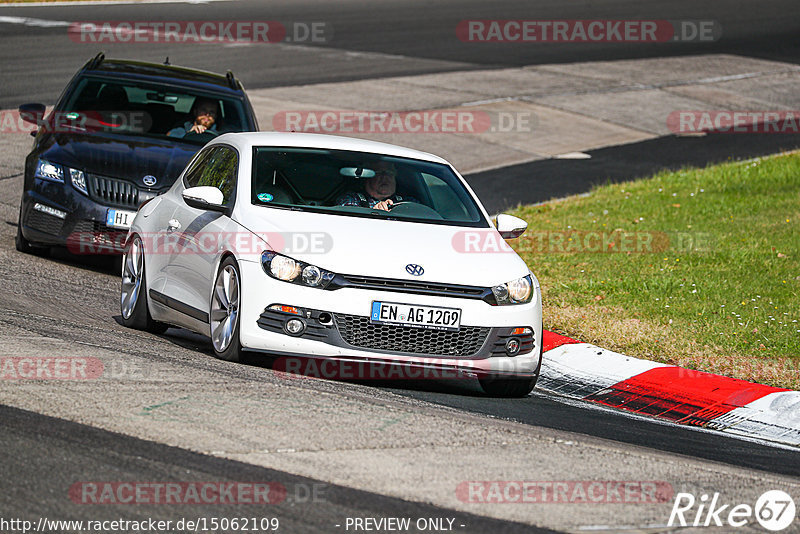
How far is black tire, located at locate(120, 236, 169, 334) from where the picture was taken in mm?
9016

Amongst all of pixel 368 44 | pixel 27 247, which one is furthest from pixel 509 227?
pixel 368 44

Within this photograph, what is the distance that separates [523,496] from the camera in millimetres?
5355

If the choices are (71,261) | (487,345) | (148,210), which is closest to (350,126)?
(71,261)

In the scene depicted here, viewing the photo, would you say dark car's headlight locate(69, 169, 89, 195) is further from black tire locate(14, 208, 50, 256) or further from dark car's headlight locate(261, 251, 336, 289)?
dark car's headlight locate(261, 251, 336, 289)

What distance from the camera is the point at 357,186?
8.66 metres

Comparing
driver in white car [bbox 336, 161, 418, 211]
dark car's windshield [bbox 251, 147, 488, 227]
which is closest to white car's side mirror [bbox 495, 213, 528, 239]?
dark car's windshield [bbox 251, 147, 488, 227]

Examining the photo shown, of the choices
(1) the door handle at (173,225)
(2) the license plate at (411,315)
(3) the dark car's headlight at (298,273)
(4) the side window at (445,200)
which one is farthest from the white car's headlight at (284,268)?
(4) the side window at (445,200)

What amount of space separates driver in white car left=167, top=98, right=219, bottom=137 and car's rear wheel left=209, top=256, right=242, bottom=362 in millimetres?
4618

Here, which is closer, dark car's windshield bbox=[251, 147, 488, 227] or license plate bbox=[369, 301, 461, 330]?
license plate bbox=[369, 301, 461, 330]

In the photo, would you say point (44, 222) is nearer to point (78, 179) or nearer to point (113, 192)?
point (78, 179)

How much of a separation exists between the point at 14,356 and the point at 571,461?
307 centimetres

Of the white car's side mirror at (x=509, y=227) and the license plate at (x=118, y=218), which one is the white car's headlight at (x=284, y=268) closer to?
the white car's side mirror at (x=509, y=227)

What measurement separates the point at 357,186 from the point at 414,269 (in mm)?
1362

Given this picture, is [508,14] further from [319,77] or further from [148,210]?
[148,210]
